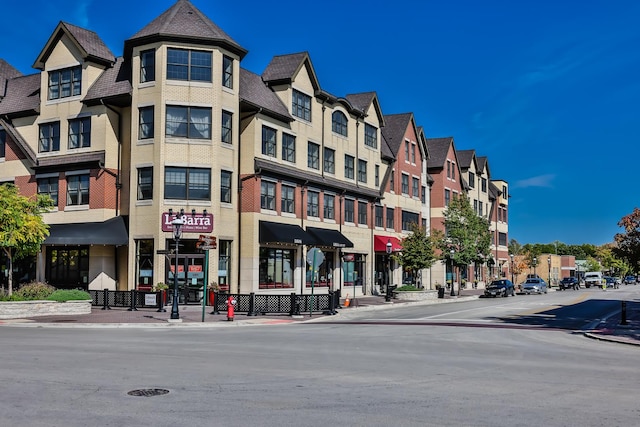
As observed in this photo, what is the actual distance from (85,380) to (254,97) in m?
29.4

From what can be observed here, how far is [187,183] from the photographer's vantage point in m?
35.0

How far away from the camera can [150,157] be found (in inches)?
1385

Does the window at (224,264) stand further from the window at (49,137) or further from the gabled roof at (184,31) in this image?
the window at (49,137)

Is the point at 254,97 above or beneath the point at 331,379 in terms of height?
above

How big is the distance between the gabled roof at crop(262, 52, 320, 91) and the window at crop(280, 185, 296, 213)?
6.95 meters

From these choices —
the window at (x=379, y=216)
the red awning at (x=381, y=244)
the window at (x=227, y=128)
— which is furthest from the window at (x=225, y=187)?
the window at (x=379, y=216)

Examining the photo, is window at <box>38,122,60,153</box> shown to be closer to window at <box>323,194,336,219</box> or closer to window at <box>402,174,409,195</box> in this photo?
window at <box>323,194,336,219</box>

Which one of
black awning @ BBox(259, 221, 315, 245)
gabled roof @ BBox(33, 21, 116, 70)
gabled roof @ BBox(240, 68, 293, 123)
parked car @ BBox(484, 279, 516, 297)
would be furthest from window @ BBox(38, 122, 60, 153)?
parked car @ BBox(484, 279, 516, 297)

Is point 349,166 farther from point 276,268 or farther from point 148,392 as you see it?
point 148,392

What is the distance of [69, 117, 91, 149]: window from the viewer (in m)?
38.1

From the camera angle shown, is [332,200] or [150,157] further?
[332,200]

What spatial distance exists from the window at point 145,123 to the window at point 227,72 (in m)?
4.40

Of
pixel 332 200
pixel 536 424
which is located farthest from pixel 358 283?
pixel 536 424

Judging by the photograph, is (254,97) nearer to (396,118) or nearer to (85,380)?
(396,118)
